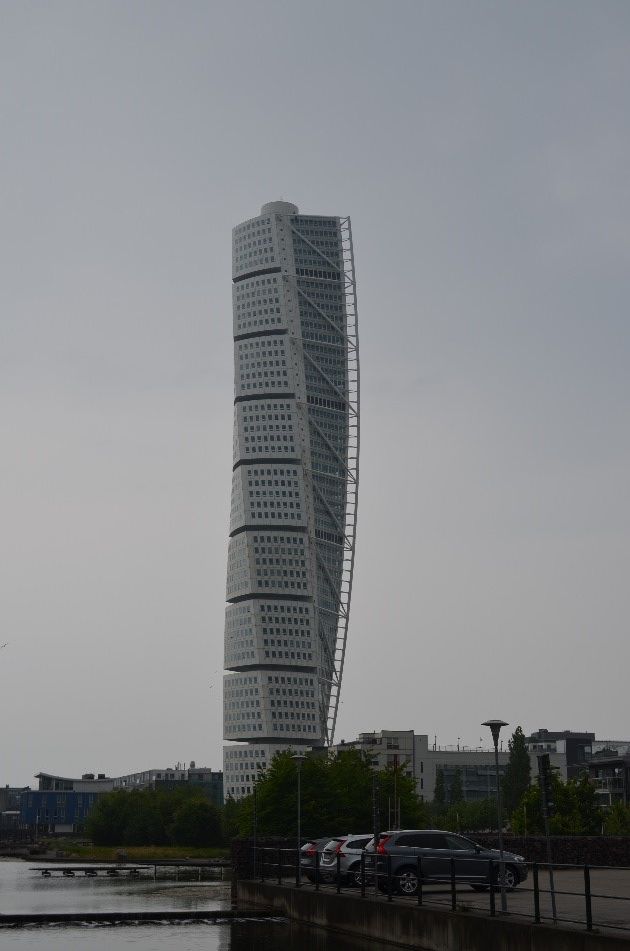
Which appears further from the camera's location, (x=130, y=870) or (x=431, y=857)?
(x=130, y=870)

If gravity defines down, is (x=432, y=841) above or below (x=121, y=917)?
above

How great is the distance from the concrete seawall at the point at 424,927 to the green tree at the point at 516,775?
394 ft

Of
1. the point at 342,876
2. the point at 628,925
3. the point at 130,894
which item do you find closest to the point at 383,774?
the point at 130,894

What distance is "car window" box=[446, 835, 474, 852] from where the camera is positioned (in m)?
32.1

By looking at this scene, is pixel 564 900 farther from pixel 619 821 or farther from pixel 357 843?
pixel 619 821

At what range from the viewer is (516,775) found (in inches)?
6048

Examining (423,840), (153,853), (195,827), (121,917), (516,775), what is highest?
(516,775)

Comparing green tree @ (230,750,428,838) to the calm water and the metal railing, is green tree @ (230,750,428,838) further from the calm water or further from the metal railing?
the metal railing

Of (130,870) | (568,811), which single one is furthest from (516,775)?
(130,870)

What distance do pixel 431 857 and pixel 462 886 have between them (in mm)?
3089

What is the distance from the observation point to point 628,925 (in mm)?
20641

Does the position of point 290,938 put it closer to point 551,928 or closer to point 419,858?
point 419,858

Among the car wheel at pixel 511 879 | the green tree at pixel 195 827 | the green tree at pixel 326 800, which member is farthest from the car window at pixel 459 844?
the green tree at pixel 195 827

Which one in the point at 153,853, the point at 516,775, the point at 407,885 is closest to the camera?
the point at 407,885
